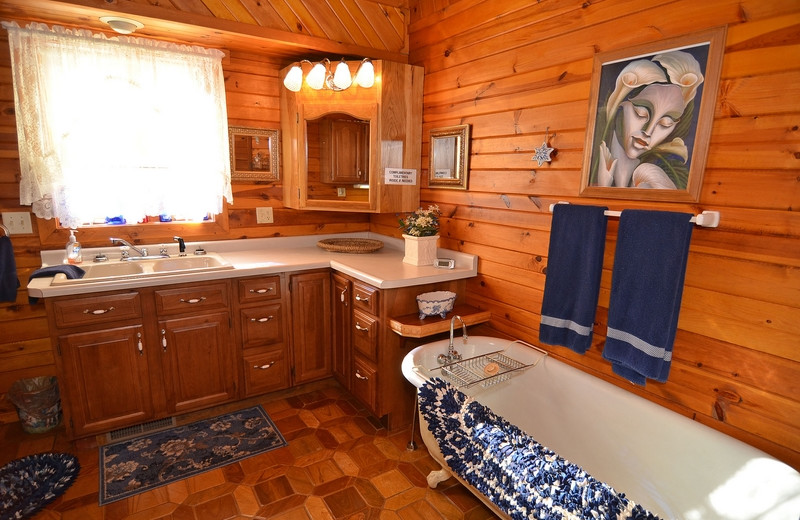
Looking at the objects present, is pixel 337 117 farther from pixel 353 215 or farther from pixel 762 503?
pixel 762 503

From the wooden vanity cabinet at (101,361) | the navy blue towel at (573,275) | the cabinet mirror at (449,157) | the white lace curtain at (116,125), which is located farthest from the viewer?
the cabinet mirror at (449,157)

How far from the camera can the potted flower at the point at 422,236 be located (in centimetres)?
258

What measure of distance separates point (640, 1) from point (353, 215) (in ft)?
7.49

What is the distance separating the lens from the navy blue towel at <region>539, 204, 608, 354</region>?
187cm

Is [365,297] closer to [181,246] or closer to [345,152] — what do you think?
[345,152]

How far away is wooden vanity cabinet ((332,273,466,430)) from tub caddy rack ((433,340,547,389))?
408mm

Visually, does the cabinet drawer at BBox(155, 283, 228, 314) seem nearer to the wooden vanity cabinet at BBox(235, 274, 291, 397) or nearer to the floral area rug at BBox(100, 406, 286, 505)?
the wooden vanity cabinet at BBox(235, 274, 291, 397)

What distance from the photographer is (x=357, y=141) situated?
9.36ft

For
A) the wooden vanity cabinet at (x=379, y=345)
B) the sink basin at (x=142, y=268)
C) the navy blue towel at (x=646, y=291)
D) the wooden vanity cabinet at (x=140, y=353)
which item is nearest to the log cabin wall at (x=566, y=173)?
the navy blue towel at (x=646, y=291)

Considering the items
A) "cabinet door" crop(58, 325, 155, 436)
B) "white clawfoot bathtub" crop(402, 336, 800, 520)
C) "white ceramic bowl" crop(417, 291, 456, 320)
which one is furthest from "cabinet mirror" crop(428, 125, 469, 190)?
"cabinet door" crop(58, 325, 155, 436)

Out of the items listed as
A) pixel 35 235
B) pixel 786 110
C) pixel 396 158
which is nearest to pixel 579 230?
pixel 786 110

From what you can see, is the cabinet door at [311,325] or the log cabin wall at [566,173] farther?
the cabinet door at [311,325]

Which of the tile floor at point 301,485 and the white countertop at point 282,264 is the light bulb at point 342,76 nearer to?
the white countertop at point 282,264

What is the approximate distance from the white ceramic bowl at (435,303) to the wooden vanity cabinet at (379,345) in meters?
0.06
